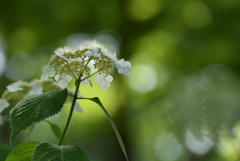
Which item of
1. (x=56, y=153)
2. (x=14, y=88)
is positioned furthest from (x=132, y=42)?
(x=56, y=153)

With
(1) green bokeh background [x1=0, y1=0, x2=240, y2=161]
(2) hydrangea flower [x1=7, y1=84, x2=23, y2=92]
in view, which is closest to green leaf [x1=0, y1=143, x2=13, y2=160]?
(2) hydrangea flower [x1=7, y1=84, x2=23, y2=92]

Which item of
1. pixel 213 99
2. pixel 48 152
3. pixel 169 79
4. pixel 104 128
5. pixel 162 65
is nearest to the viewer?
pixel 48 152

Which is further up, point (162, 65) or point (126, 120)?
point (162, 65)

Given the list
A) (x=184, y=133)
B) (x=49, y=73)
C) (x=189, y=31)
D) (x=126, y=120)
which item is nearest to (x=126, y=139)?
(x=126, y=120)

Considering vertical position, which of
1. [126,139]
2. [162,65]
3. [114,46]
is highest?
[114,46]

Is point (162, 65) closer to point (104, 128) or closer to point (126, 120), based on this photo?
point (126, 120)

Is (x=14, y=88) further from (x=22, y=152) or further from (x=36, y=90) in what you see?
(x=22, y=152)

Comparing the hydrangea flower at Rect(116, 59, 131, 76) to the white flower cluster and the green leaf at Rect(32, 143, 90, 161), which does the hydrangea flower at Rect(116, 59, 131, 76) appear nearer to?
the white flower cluster

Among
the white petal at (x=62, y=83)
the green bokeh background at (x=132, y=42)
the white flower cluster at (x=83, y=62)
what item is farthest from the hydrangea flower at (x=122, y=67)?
the green bokeh background at (x=132, y=42)
